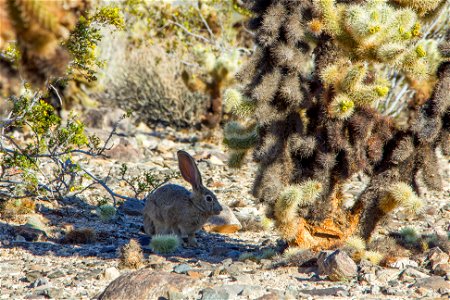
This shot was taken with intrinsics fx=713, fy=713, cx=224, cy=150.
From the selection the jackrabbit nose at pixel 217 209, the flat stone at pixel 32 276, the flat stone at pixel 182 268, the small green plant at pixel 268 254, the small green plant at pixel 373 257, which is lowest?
the small green plant at pixel 373 257

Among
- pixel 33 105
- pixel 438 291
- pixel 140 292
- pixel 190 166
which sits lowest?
pixel 438 291

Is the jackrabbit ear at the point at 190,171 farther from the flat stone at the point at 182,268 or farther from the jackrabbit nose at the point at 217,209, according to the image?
the flat stone at the point at 182,268

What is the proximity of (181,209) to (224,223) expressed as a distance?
0.75 metres

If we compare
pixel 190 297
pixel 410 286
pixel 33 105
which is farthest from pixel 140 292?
pixel 33 105

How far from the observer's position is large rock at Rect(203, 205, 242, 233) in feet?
26.3

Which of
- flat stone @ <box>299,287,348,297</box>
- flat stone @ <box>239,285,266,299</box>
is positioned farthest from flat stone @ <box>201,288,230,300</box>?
flat stone @ <box>299,287,348,297</box>

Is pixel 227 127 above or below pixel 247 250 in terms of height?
above

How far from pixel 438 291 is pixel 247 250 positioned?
218 centimetres

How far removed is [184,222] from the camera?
7.46 metres

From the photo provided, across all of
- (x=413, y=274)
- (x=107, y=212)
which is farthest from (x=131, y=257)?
(x=413, y=274)

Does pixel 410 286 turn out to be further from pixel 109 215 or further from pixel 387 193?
pixel 109 215

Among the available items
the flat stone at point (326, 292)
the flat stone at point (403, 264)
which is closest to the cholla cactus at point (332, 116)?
the flat stone at point (403, 264)

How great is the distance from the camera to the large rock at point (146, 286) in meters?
4.94

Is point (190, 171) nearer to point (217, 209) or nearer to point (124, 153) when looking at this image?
point (217, 209)
